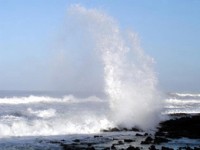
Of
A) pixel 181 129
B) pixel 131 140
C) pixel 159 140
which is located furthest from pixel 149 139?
pixel 181 129

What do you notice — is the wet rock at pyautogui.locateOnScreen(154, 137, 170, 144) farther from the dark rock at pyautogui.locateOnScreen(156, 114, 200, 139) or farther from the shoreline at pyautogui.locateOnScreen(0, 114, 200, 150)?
the dark rock at pyautogui.locateOnScreen(156, 114, 200, 139)

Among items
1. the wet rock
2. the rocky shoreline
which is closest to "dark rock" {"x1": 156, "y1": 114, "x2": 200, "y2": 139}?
the rocky shoreline

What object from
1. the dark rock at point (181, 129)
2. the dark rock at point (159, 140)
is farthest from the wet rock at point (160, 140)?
the dark rock at point (181, 129)

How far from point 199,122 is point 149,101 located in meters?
5.35

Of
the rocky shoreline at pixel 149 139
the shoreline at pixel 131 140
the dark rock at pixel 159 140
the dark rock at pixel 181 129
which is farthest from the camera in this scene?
the dark rock at pixel 181 129

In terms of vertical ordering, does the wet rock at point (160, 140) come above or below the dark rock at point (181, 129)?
below

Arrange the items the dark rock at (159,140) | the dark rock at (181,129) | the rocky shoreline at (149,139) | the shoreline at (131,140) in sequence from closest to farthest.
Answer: the rocky shoreline at (149,139), the shoreline at (131,140), the dark rock at (159,140), the dark rock at (181,129)

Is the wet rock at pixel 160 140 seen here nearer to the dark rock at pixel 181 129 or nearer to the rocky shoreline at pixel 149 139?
the rocky shoreline at pixel 149 139

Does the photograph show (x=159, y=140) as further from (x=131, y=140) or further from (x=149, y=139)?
(x=131, y=140)

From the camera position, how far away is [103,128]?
123 ft

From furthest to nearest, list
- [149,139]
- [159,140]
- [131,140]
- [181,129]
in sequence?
[181,129], [131,140], [149,139], [159,140]

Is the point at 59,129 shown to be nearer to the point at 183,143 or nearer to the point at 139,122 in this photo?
the point at 139,122

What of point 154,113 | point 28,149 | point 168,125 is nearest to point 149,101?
point 154,113

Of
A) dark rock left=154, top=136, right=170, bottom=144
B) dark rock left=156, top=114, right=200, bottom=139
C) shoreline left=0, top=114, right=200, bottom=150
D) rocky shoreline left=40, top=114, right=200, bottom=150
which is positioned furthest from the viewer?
dark rock left=156, top=114, right=200, bottom=139
